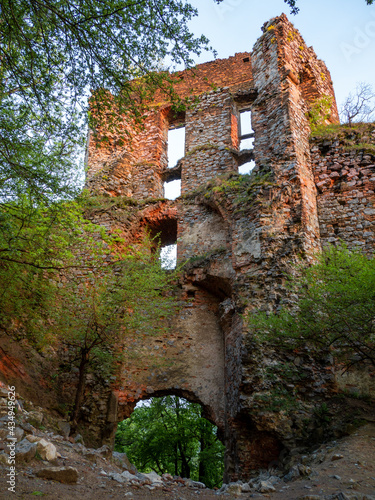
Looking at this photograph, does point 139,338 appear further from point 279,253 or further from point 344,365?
point 344,365

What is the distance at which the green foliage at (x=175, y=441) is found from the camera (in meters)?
14.4

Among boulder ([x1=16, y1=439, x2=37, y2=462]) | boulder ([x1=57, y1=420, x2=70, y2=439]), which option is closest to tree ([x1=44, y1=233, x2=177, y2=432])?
boulder ([x1=57, y1=420, x2=70, y2=439])

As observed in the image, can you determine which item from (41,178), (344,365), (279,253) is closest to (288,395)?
(344,365)

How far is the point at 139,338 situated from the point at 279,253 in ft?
13.8

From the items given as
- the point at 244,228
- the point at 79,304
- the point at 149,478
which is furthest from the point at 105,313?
the point at 244,228

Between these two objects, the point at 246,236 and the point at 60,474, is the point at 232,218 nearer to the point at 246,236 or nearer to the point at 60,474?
the point at 246,236

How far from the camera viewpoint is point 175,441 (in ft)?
47.3

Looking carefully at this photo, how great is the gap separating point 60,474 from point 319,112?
1128 cm

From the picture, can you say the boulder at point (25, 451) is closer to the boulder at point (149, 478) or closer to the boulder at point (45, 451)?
the boulder at point (45, 451)

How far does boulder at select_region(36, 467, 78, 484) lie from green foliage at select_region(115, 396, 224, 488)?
391 inches

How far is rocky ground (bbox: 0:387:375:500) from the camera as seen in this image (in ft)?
15.0

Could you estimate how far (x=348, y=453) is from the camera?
605 centimetres

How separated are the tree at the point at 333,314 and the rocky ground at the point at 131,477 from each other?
1.54 meters

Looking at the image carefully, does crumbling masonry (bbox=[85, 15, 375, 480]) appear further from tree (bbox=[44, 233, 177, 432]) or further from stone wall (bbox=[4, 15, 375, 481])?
tree (bbox=[44, 233, 177, 432])
